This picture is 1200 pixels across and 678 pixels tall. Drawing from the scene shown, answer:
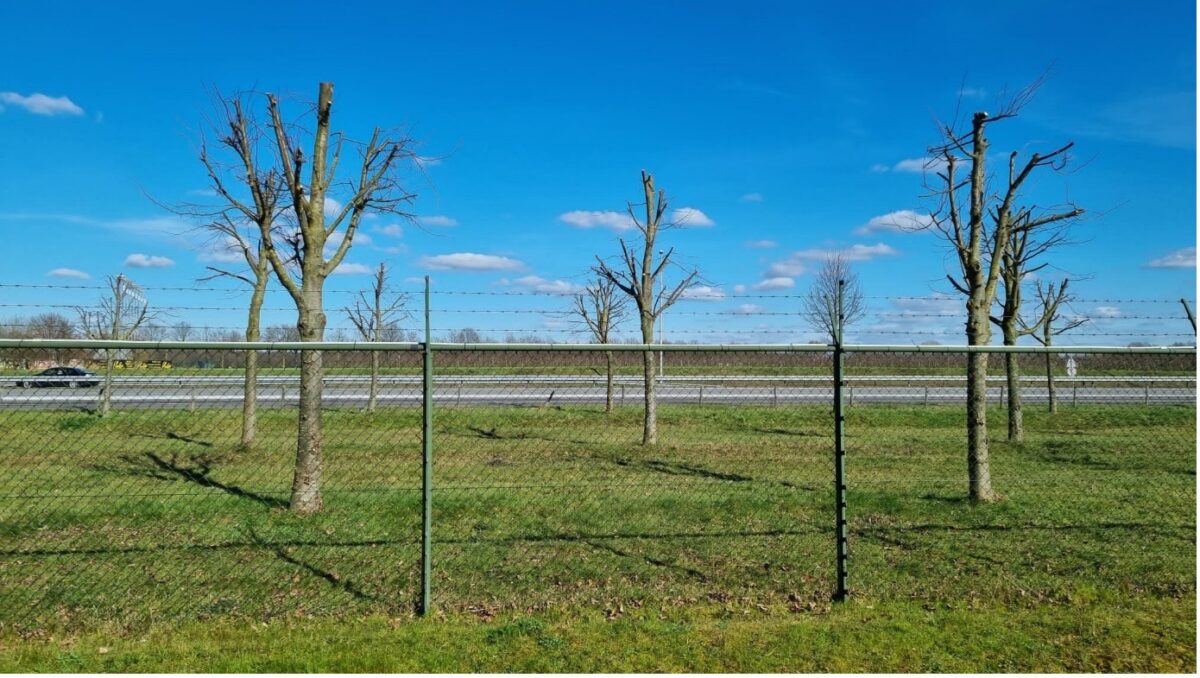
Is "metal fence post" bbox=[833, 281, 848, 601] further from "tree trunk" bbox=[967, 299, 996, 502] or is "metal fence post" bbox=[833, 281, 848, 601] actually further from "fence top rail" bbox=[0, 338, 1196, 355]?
"tree trunk" bbox=[967, 299, 996, 502]

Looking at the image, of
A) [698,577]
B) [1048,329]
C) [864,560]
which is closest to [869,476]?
[864,560]

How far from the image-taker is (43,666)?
13.6 ft

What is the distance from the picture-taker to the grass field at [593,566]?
174 inches

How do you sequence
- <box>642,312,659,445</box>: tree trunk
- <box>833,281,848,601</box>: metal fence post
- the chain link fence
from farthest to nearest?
<box>642,312,659,445</box>: tree trunk < the chain link fence < <box>833,281,848,601</box>: metal fence post

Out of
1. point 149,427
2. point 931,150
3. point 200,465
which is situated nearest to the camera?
point 931,150

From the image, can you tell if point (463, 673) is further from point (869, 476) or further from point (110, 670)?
point (869, 476)

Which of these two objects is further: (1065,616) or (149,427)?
(149,427)

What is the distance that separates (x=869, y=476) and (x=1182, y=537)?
3540 mm

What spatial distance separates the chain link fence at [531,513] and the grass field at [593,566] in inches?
1.5

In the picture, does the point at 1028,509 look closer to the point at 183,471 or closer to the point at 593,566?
the point at 593,566

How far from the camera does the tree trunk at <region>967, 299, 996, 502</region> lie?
8.24 meters

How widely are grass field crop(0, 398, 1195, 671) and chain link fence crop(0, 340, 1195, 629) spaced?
0.13 ft

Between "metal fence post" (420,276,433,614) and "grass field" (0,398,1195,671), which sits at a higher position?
"metal fence post" (420,276,433,614)

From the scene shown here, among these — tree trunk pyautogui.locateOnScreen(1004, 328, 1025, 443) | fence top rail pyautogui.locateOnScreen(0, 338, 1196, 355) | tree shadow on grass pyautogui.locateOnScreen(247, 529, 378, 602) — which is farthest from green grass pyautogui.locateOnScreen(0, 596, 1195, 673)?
tree trunk pyautogui.locateOnScreen(1004, 328, 1025, 443)
